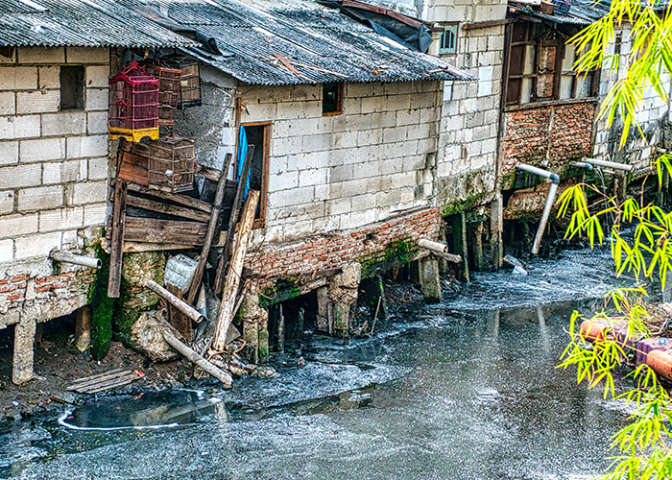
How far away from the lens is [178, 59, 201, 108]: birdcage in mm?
11203

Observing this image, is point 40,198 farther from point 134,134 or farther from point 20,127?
point 134,134

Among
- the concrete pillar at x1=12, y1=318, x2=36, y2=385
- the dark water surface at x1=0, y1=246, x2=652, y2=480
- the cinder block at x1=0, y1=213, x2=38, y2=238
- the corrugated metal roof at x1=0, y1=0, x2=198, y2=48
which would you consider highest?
the corrugated metal roof at x1=0, y1=0, x2=198, y2=48

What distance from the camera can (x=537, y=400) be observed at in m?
12.1

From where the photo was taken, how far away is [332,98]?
544 inches

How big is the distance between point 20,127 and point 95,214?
1502mm

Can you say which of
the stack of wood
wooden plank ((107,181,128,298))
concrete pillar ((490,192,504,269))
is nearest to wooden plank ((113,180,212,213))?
the stack of wood

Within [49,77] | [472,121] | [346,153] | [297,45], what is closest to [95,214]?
[49,77]

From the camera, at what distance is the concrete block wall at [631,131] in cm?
2142

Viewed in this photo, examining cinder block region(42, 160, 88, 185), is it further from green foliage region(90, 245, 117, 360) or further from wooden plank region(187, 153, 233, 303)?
wooden plank region(187, 153, 233, 303)

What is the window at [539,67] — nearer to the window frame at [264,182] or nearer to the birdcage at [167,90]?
the window frame at [264,182]

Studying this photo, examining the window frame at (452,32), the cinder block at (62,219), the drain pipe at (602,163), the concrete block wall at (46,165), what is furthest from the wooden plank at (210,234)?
the drain pipe at (602,163)

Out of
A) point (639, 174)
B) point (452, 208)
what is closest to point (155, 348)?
point (452, 208)

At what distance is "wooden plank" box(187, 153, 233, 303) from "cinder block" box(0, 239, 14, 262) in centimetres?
246

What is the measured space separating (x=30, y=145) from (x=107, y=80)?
1.24 metres
